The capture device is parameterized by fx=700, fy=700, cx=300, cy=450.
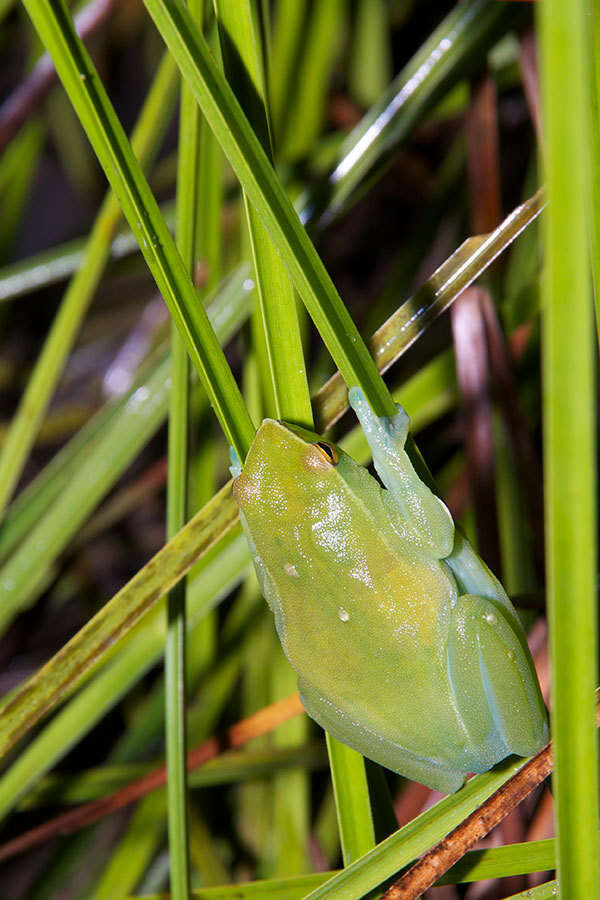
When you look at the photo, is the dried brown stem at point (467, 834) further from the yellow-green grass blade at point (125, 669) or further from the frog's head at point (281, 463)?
the yellow-green grass blade at point (125, 669)

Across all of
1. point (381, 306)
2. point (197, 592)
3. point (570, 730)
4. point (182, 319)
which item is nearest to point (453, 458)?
point (381, 306)

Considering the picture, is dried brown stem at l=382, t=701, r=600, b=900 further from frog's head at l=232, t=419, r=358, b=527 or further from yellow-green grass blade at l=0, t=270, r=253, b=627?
yellow-green grass blade at l=0, t=270, r=253, b=627

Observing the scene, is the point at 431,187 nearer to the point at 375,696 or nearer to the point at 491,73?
the point at 491,73

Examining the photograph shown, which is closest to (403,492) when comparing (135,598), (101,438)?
(135,598)

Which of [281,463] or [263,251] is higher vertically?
[263,251]

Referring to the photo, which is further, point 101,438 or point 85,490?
point 101,438

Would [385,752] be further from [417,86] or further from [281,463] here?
[417,86]

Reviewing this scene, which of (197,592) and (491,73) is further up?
(491,73)
